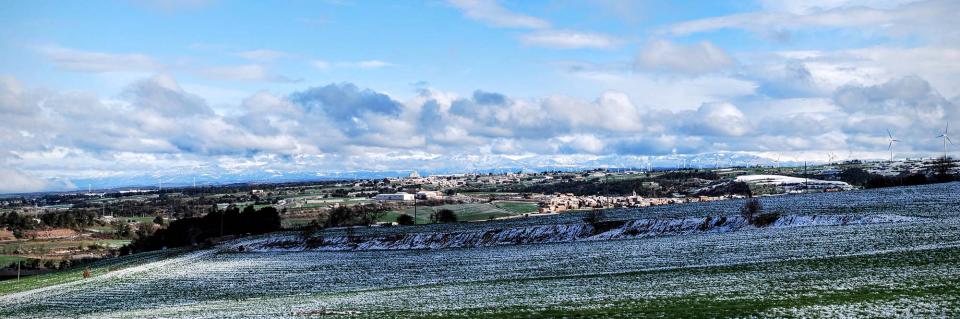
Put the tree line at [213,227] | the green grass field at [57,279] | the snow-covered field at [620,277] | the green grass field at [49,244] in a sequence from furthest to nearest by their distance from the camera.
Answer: the green grass field at [49,244], the tree line at [213,227], the green grass field at [57,279], the snow-covered field at [620,277]

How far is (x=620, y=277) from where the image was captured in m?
51.6

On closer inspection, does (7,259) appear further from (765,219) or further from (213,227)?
(765,219)

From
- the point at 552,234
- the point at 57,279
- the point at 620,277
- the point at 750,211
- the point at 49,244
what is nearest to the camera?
the point at 620,277

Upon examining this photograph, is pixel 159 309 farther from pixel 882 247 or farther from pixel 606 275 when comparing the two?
pixel 882 247

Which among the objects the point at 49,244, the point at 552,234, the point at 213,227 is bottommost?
the point at 49,244

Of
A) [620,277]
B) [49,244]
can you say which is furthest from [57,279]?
[49,244]

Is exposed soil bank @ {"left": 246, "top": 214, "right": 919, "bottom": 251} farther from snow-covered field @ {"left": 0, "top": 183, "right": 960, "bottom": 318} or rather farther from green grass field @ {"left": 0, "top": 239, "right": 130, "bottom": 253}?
green grass field @ {"left": 0, "top": 239, "right": 130, "bottom": 253}

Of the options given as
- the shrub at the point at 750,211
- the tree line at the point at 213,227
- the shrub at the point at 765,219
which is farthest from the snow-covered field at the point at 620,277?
the tree line at the point at 213,227

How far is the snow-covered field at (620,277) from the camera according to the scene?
34.7 metres

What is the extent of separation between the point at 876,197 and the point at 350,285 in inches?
3156

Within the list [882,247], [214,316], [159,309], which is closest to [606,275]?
[882,247]

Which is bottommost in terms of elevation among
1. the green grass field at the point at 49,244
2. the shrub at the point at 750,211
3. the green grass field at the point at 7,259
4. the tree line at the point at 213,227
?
the green grass field at the point at 7,259

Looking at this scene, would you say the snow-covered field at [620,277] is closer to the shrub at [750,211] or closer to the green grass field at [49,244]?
the shrub at [750,211]

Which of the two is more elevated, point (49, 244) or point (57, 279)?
point (57, 279)
